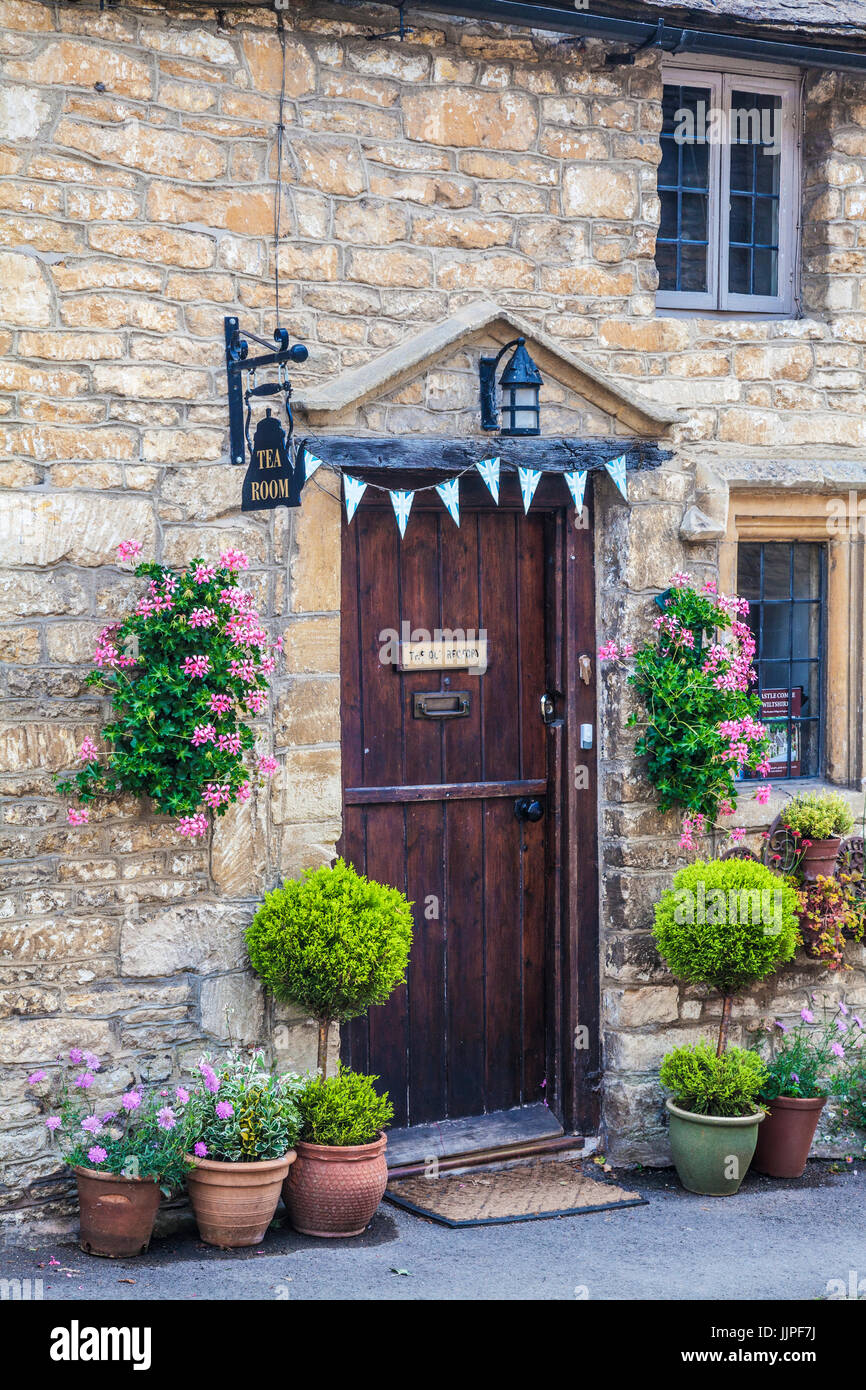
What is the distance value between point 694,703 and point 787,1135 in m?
1.86

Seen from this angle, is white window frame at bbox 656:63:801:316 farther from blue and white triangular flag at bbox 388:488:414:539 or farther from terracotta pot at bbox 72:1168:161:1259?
terracotta pot at bbox 72:1168:161:1259

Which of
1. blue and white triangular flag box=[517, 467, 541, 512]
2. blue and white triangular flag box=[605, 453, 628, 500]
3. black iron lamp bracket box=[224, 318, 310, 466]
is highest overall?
black iron lamp bracket box=[224, 318, 310, 466]

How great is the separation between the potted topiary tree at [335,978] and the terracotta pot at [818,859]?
81.6 inches

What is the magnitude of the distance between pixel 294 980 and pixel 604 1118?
1862mm

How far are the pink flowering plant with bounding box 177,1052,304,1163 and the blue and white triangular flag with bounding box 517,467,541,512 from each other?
2369 mm

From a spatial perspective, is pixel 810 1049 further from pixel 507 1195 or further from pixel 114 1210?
pixel 114 1210

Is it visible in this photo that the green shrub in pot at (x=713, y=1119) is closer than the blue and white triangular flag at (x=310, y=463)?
No

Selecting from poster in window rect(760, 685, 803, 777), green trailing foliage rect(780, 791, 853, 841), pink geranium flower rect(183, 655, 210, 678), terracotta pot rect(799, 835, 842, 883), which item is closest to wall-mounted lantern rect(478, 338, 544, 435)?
pink geranium flower rect(183, 655, 210, 678)

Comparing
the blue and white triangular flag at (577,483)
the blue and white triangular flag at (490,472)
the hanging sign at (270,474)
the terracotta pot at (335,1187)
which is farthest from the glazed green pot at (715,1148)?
the hanging sign at (270,474)

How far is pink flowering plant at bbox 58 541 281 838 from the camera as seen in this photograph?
517 centimetres

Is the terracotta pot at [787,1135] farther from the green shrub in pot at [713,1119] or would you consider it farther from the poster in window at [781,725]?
the poster in window at [781,725]

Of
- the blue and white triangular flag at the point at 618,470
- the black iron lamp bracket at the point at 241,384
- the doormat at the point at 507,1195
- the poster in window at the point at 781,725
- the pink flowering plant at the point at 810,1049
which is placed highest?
the black iron lamp bracket at the point at 241,384

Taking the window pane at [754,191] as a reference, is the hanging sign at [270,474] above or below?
below

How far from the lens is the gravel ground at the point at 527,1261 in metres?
4.94
